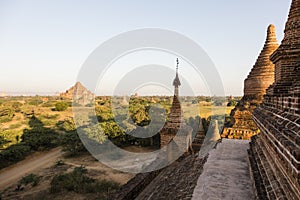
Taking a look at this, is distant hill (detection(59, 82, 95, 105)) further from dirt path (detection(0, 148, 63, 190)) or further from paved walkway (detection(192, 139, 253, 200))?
paved walkway (detection(192, 139, 253, 200))

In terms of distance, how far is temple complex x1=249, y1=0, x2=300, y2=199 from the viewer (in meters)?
2.01

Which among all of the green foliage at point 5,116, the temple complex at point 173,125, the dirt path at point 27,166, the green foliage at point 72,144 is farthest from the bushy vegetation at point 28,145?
the green foliage at point 5,116

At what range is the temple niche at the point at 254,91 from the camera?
966cm

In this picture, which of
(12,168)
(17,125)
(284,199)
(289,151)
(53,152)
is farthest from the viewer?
(17,125)

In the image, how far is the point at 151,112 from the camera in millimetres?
28578

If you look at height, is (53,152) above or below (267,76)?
below

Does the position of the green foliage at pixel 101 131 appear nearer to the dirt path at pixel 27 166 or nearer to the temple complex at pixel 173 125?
the dirt path at pixel 27 166

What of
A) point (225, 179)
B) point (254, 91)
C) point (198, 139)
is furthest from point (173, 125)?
point (225, 179)

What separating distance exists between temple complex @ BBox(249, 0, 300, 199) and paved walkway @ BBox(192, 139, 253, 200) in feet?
1.06

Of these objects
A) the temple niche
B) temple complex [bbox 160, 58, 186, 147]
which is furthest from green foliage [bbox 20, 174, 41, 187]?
the temple niche

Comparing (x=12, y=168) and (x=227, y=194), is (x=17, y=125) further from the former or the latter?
(x=227, y=194)

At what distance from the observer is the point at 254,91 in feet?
33.4

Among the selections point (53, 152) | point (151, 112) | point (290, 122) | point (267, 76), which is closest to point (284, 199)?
point (290, 122)

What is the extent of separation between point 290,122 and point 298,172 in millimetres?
739
